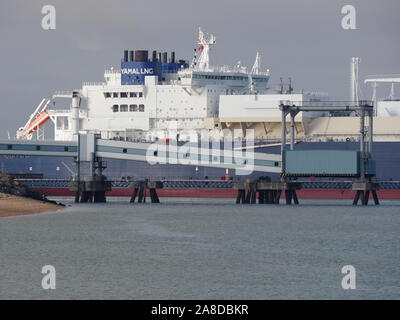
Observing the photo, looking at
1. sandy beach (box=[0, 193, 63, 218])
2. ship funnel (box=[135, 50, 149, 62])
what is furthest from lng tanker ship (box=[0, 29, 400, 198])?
sandy beach (box=[0, 193, 63, 218])

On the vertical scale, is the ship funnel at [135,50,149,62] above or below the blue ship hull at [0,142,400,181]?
above

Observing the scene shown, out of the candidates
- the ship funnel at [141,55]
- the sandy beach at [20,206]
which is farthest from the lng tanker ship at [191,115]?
the sandy beach at [20,206]

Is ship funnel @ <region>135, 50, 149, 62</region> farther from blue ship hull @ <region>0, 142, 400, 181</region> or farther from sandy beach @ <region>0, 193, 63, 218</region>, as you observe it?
sandy beach @ <region>0, 193, 63, 218</region>

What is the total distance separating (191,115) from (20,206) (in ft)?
80.1

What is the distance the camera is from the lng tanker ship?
297ft

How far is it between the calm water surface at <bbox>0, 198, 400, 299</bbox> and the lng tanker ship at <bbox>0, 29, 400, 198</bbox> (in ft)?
63.9

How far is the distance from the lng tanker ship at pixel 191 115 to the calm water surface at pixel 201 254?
19.5 m

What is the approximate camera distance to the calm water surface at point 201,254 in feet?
121

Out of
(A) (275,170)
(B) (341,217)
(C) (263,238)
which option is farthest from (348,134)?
(C) (263,238)

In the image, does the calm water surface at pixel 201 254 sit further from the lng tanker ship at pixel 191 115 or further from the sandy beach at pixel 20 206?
the lng tanker ship at pixel 191 115

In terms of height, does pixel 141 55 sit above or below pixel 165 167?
above

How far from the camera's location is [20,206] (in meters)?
72.7

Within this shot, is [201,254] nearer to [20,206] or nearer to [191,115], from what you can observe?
[20,206]

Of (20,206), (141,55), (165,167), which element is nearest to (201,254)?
(20,206)
